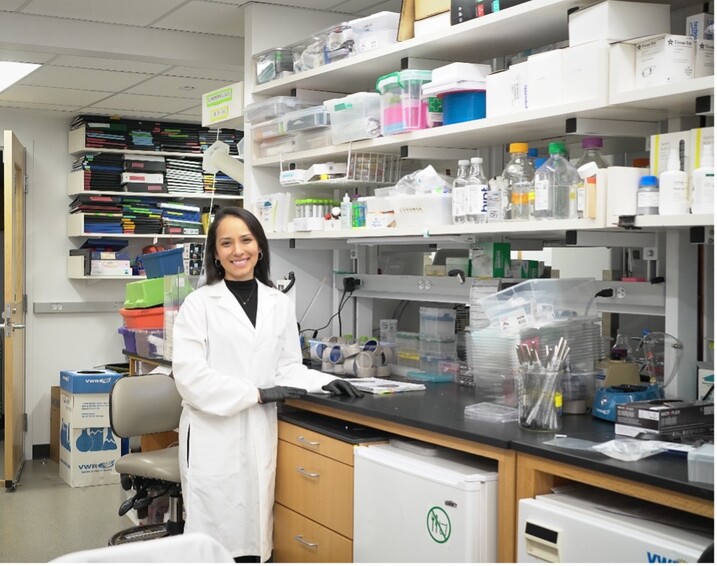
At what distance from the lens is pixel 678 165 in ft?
7.92

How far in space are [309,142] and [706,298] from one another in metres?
1.86

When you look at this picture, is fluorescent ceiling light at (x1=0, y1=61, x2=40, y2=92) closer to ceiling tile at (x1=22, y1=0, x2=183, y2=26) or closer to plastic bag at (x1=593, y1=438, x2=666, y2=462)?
ceiling tile at (x1=22, y1=0, x2=183, y2=26)

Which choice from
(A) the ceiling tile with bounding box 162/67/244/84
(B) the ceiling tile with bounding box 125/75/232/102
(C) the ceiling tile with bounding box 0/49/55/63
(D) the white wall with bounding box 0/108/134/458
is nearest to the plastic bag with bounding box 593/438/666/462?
(A) the ceiling tile with bounding box 162/67/244/84

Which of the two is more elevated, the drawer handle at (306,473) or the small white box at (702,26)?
the small white box at (702,26)

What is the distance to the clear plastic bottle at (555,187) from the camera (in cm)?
273

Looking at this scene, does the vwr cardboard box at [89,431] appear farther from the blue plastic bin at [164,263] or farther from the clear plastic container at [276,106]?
the clear plastic container at [276,106]

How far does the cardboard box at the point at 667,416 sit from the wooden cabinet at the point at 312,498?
89 centimetres

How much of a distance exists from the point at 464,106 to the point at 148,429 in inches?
72.5

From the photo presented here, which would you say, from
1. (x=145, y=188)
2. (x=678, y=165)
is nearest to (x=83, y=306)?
(x=145, y=188)

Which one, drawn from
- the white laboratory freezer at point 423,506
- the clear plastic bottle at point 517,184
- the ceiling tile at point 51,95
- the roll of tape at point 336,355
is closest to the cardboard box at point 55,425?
the ceiling tile at point 51,95

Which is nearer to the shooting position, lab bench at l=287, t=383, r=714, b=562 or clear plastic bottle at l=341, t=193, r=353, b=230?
lab bench at l=287, t=383, r=714, b=562

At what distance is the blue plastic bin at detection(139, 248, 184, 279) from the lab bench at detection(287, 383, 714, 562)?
5.74 ft

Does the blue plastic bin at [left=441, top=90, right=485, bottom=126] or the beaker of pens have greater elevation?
the blue plastic bin at [left=441, top=90, right=485, bottom=126]

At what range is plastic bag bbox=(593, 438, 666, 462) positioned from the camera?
2.13 m
